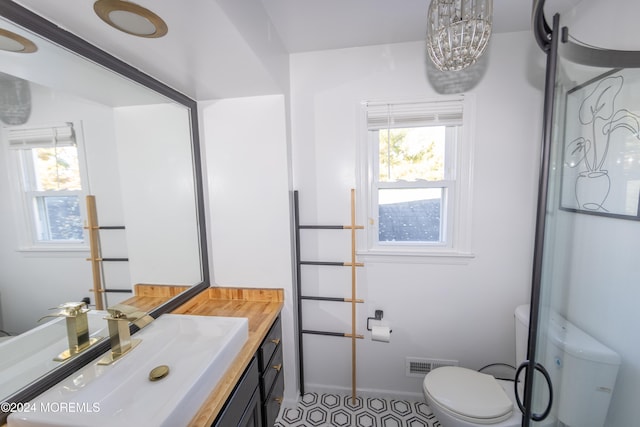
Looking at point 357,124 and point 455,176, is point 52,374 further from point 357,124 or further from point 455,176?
point 455,176

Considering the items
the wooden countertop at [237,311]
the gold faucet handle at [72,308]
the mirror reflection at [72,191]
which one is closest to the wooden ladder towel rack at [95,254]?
the mirror reflection at [72,191]

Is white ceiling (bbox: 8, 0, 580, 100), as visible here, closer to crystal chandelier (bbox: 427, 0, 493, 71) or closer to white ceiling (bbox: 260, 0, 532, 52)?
white ceiling (bbox: 260, 0, 532, 52)

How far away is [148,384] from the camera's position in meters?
0.90

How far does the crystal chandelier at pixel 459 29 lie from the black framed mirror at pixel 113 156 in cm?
125

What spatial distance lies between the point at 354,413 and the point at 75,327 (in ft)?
5.45

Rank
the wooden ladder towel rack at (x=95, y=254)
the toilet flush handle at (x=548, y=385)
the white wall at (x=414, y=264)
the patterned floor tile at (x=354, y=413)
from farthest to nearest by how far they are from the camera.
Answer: the patterned floor tile at (x=354, y=413)
the white wall at (x=414, y=264)
the wooden ladder towel rack at (x=95, y=254)
the toilet flush handle at (x=548, y=385)

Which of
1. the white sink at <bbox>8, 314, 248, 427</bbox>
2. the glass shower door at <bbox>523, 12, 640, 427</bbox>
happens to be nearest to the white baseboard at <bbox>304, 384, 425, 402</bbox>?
the glass shower door at <bbox>523, 12, 640, 427</bbox>

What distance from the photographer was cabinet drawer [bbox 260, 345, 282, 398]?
4.33ft

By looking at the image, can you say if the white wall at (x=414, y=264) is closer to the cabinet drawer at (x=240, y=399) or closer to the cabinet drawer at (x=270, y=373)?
the cabinet drawer at (x=270, y=373)

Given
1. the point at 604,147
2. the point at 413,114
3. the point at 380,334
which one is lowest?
the point at 380,334

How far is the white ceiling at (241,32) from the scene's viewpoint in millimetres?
856

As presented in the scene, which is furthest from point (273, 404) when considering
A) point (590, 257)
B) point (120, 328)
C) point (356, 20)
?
point (356, 20)

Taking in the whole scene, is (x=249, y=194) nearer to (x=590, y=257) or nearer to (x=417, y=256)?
(x=417, y=256)

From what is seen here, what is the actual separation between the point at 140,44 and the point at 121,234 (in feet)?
2.66
